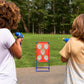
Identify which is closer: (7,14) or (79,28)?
(7,14)

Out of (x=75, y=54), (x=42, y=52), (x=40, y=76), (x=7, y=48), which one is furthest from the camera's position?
(x=42, y=52)

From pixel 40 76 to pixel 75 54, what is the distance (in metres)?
2.77

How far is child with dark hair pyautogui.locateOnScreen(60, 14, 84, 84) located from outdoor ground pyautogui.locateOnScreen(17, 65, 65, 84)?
213 cm

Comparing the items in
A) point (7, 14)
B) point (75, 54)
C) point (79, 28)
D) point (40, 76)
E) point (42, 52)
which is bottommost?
point (40, 76)

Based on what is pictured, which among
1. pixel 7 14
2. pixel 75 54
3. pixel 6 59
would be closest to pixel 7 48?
pixel 6 59

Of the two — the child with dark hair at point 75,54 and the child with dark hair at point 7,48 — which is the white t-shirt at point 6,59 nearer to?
the child with dark hair at point 7,48

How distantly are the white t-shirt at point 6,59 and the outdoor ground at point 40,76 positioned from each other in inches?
93.9

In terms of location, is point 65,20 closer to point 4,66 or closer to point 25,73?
point 25,73

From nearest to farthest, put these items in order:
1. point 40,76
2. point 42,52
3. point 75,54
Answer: point 75,54
point 40,76
point 42,52

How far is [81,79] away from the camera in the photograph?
5.59ft

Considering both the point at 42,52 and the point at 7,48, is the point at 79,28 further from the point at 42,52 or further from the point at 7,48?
the point at 42,52

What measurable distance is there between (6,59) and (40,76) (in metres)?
2.92

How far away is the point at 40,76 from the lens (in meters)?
4.20

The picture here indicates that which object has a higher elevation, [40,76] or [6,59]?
[6,59]
